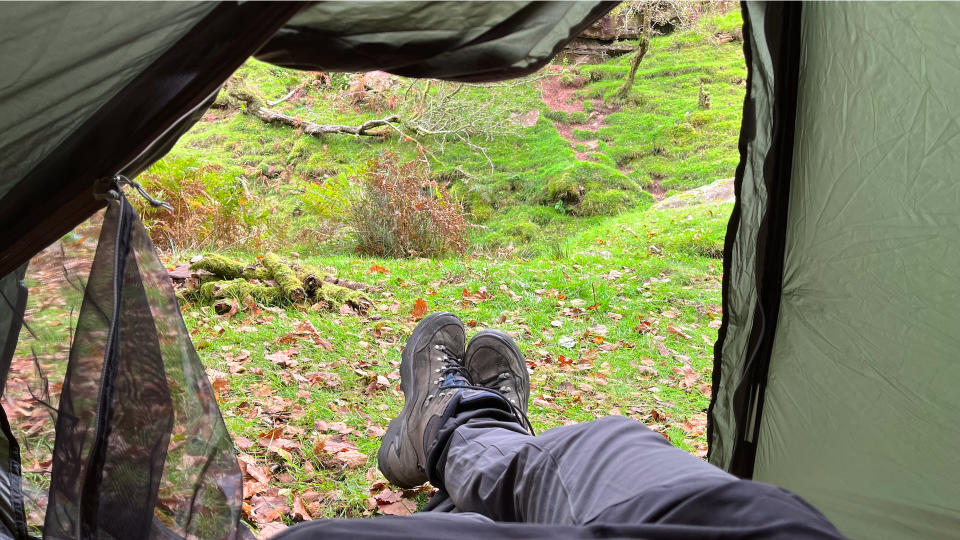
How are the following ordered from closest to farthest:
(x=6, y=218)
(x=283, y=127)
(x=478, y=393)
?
(x=6, y=218) → (x=478, y=393) → (x=283, y=127)

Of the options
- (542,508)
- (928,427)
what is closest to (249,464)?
(542,508)

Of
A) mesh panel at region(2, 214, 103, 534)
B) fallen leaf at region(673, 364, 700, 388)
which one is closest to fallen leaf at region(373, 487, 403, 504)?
mesh panel at region(2, 214, 103, 534)

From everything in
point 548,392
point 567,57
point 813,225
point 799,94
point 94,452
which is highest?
point 567,57

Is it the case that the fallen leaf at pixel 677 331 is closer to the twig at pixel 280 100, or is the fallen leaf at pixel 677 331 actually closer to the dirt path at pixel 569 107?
the dirt path at pixel 569 107

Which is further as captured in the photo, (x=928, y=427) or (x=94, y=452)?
(x=928, y=427)

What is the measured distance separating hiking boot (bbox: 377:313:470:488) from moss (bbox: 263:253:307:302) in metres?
1.46

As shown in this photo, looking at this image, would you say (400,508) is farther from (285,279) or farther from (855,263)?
(285,279)

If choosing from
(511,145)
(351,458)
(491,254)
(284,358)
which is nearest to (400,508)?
(351,458)

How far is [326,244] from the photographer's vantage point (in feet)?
20.3

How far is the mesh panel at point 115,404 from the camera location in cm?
123

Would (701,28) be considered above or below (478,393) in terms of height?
above

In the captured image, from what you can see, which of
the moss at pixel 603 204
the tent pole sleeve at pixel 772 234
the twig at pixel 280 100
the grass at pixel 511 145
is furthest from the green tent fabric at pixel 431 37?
the twig at pixel 280 100

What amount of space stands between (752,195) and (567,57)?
11.0 metres

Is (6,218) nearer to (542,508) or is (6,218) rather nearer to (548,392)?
(542,508)
